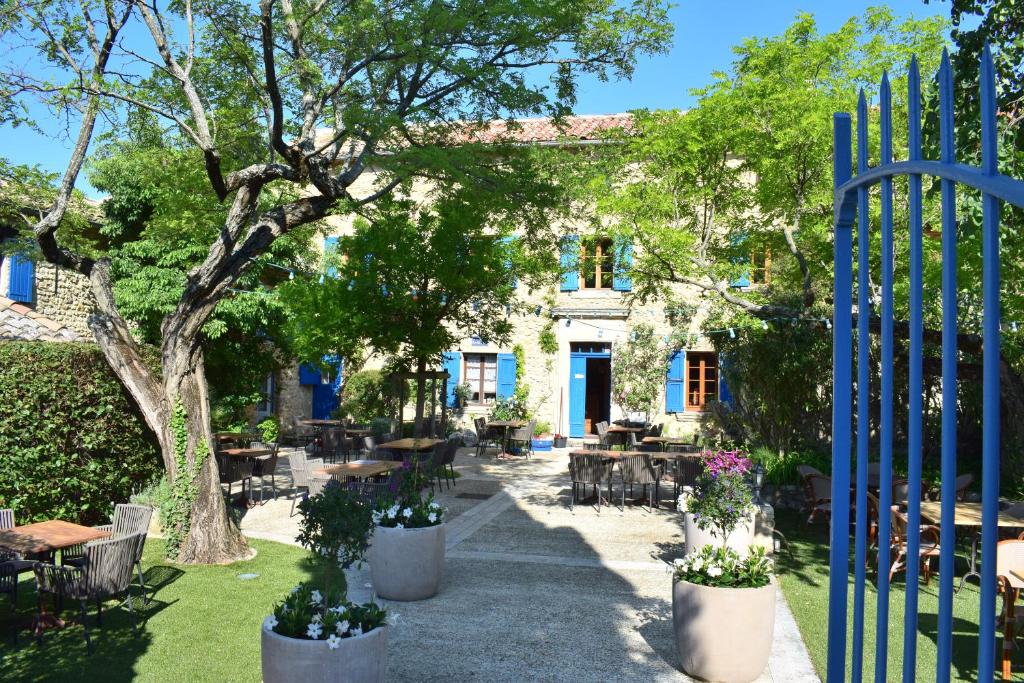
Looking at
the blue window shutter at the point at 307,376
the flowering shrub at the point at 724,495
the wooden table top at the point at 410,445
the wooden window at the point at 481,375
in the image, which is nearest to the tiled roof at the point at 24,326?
the wooden table top at the point at 410,445

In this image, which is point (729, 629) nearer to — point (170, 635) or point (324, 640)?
point (324, 640)

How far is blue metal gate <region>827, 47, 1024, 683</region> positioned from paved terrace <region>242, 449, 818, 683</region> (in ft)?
9.77

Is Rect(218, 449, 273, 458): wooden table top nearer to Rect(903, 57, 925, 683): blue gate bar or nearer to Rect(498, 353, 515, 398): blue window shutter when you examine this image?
Rect(498, 353, 515, 398): blue window shutter

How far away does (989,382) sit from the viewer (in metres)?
1.33

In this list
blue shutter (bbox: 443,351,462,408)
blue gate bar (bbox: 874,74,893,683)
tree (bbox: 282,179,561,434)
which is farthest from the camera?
blue shutter (bbox: 443,351,462,408)

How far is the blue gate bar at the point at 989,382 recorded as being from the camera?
1284 mm

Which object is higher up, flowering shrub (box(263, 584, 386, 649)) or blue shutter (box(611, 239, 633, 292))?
blue shutter (box(611, 239, 633, 292))

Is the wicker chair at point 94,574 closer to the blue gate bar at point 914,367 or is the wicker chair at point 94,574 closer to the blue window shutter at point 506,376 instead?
the blue gate bar at point 914,367

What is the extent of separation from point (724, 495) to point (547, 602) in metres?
1.70

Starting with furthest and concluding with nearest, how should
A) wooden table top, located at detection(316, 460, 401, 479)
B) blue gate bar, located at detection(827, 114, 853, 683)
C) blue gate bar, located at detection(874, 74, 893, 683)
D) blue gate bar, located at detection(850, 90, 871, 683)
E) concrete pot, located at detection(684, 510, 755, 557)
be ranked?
1. wooden table top, located at detection(316, 460, 401, 479)
2. concrete pot, located at detection(684, 510, 755, 557)
3. blue gate bar, located at detection(827, 114, 853, 683)
4. blue gate bar, located at detection(850, 90, 871, 683)
5. blue gate bar, located at detection(874, 74, 893, 683)

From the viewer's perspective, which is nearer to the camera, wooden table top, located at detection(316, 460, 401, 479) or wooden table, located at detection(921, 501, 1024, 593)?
wooden table, located at detection(921, 501, 1024, 593)

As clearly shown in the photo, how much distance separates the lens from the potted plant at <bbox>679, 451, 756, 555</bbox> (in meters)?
6.18

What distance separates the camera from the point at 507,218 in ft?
30.6

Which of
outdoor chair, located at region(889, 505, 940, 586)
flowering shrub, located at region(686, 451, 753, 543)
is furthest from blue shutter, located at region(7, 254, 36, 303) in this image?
outdoor chair, located at region(889, 505, 940, 586)
